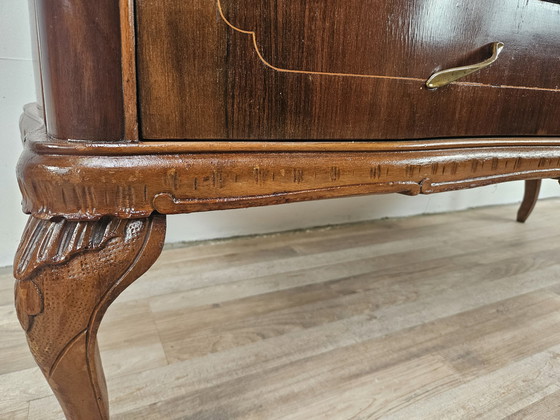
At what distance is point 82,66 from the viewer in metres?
0.26

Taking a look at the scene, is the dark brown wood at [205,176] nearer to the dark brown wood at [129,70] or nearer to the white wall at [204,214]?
the dark brown wood at [129,70]

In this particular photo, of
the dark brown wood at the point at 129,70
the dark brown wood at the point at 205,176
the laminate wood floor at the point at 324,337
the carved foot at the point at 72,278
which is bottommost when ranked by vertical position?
the laminate wood floor at the point at 324,337

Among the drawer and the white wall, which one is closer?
the drawer

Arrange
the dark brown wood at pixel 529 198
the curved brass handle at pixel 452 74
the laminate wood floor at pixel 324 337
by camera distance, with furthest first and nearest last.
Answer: the dark brown wood at pixel 529 198 < the laminate wood floor at pixel 324 337 < the curved brass handle at pixel 452 74

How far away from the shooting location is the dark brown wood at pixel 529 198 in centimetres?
125

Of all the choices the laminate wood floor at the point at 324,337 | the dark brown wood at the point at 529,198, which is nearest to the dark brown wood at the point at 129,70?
the laminate wood floor at the point at 324,337

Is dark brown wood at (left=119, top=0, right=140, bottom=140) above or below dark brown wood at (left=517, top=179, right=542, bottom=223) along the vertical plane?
above

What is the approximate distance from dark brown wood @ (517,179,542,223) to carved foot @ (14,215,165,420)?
4.26 ft

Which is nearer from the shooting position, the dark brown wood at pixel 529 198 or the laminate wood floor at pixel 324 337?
the laminate wood floor at pixel 324 337

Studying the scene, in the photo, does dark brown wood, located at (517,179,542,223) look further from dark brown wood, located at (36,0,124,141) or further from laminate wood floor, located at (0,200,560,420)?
dark brown wood, located at (36,0,124,141)

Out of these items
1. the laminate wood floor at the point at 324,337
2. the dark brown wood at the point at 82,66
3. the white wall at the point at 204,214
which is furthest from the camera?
the white wall at the point at 204,214

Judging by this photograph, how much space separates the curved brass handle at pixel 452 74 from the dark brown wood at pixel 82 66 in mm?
270

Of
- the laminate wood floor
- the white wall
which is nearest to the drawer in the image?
the laminate wood floor

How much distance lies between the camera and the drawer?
0.91 feet
